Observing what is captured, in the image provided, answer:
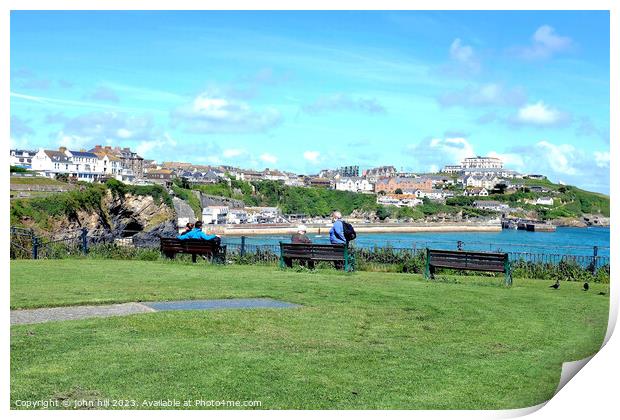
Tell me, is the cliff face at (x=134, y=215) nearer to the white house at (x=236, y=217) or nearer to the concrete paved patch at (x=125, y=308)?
the white house at (x=236, y=217)

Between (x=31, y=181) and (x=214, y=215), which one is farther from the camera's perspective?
(x=214, y=215)

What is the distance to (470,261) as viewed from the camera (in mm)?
12406

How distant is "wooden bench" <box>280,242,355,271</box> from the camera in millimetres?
13539

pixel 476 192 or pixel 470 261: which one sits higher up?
pixel 476 192

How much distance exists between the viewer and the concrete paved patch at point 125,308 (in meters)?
7.97

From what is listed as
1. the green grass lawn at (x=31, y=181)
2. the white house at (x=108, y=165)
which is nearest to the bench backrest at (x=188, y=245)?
the green grass lawn at (x=31, y=181)

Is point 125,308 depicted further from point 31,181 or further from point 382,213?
point 382,213

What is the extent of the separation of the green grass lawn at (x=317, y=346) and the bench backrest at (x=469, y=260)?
1183 mm

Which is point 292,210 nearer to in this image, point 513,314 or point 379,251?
point 379,251

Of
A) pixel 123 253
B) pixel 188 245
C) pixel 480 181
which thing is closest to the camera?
pixel 188 245

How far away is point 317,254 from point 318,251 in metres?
0.07

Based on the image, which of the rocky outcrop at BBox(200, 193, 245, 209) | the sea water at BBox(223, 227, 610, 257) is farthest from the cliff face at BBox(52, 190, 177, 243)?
the rocky outcrop at BBox(200, 193, 245, 209)

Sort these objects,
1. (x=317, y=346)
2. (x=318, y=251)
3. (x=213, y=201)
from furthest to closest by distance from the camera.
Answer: (x=213, y=201), (x=318, y=251), (x=317, y=346)

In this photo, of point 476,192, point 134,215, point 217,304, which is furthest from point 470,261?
point 476,192
